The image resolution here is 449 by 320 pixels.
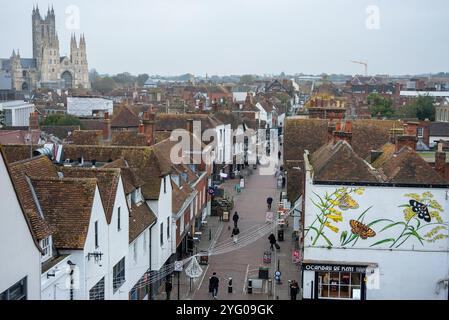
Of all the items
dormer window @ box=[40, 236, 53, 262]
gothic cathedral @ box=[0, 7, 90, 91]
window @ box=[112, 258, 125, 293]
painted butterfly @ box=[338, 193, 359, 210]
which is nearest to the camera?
dormer window @ box=[40, 236, 53, 262]

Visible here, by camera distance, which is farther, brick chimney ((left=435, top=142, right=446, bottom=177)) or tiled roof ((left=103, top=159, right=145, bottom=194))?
brick chimney ((left=435, top=142, right=446, bottom=177))

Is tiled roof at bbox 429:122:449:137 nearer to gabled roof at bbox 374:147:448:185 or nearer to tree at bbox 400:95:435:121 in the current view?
tree at bbox 400:95:435:121

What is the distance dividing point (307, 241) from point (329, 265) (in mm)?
795

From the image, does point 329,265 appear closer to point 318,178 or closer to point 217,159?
point 318,178

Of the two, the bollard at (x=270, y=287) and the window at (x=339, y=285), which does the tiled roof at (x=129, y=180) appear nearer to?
the bollard at (x=270, y=287)

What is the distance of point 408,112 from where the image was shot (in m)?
49.9

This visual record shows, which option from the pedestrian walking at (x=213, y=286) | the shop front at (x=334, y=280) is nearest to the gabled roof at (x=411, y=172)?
the shop front at (x=334, y=280)

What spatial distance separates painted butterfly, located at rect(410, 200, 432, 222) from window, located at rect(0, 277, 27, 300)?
409 inches

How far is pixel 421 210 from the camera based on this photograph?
14781 millimetres

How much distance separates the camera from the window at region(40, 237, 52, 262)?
9523mm

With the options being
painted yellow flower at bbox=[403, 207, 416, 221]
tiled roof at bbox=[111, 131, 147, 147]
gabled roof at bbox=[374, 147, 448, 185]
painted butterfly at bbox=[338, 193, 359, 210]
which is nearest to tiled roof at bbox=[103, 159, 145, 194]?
painted butterfly at bbox=[338, 193, 359, 210]

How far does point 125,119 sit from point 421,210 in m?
26.7
